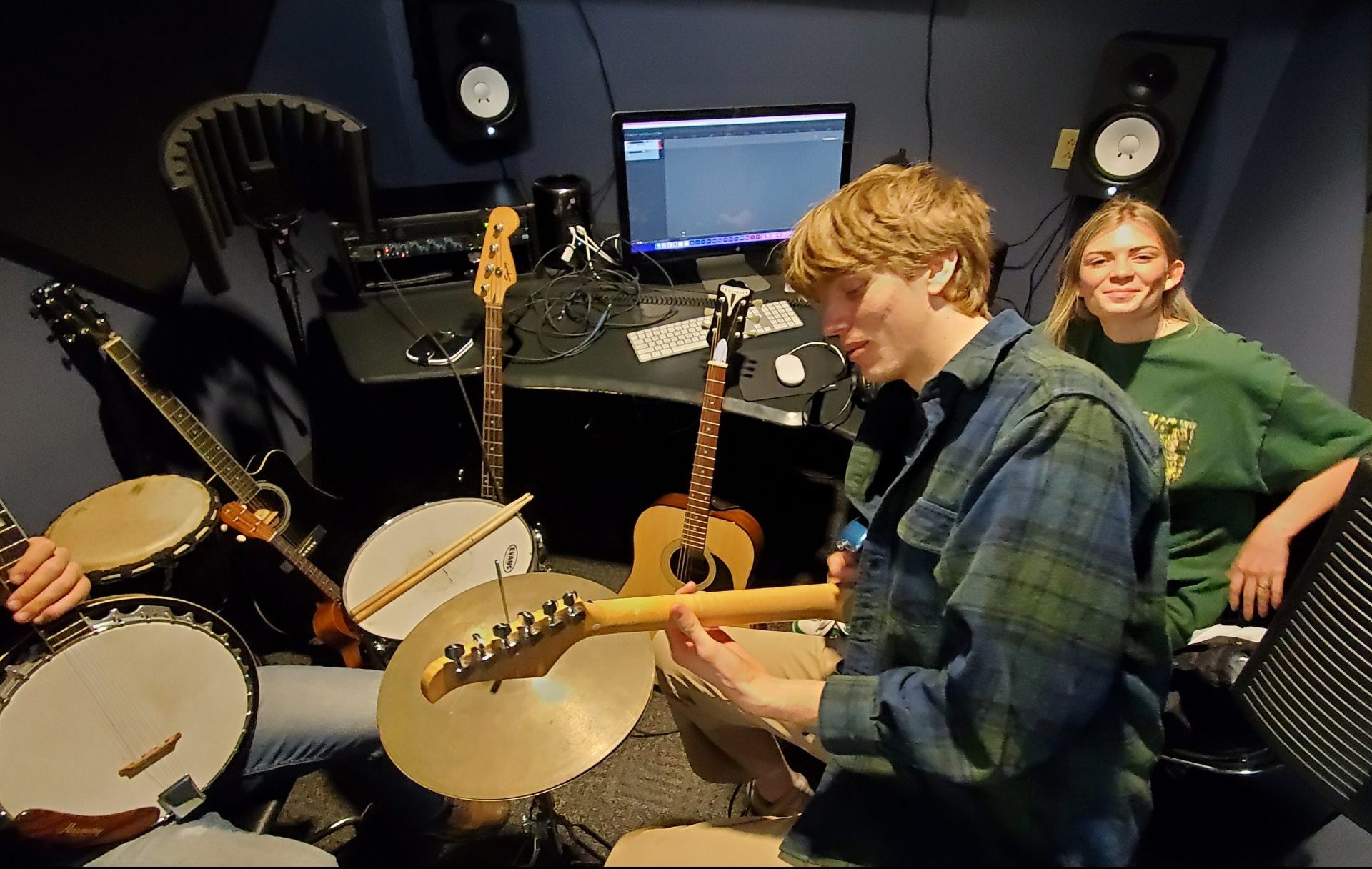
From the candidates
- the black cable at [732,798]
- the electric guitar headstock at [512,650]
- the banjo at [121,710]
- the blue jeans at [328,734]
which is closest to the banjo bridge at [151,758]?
the banjo at [121,710]

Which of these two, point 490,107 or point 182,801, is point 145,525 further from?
point 490,107

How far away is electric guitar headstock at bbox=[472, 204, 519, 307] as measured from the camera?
5.82 ft

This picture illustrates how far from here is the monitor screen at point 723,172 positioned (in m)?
1.88

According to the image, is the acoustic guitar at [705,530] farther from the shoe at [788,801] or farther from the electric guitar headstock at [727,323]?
the shoe at [788,801]

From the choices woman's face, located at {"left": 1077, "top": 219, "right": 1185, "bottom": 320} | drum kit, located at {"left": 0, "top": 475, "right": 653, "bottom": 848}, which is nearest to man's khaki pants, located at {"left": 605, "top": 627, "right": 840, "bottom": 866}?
drum kit, located at {"left": 0, "top": 475, "right": 653, "bottom": 848}

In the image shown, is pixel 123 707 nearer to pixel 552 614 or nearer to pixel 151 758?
pixel 151 758

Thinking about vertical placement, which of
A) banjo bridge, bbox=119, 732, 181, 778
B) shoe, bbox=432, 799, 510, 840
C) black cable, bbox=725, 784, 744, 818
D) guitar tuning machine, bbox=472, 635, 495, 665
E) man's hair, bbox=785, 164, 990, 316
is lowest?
black cable, bbox=725, 784, 744, 818

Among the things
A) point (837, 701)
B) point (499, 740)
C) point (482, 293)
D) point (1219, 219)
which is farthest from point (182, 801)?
point (1219, 219)

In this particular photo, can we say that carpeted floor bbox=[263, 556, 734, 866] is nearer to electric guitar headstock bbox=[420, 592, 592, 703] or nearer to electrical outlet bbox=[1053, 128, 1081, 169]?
electric guitar headstock bbox=[420, 592, 592, 703]

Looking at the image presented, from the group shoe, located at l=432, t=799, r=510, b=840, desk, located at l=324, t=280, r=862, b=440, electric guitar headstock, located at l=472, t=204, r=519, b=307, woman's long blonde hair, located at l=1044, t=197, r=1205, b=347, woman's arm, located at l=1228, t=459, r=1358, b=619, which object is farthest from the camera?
electric guitar headstock, located at l=472, t=204, r=519, b=307

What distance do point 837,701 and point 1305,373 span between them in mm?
1554

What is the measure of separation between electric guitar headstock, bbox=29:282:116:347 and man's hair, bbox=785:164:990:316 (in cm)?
134

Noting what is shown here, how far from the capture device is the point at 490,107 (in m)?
2.06

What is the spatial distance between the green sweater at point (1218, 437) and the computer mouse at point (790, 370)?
2.02 ft
